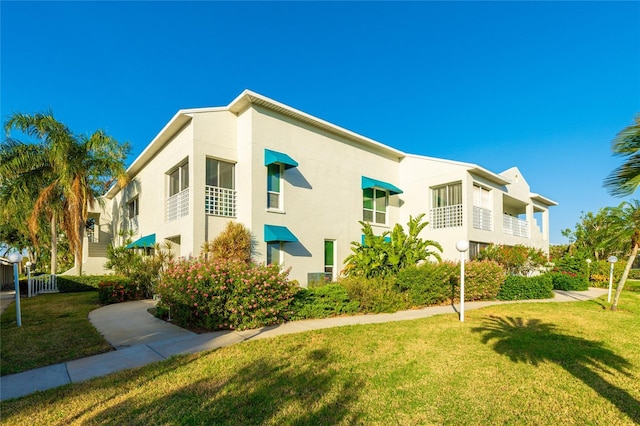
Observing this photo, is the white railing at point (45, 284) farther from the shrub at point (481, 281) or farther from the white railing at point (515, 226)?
the white railing at point (515, 226)

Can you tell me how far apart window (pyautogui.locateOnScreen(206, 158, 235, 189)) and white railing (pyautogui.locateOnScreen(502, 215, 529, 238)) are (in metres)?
17.1

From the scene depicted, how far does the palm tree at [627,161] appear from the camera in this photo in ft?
25.2

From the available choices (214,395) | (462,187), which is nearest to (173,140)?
(214,395)

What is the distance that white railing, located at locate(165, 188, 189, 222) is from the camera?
13.8 metres

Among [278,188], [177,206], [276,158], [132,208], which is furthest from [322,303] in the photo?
[132,208]

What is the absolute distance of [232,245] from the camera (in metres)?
12.6

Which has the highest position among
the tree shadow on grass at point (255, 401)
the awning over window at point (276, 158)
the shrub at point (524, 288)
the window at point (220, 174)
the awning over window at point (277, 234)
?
the awning over window at point (276, 158)

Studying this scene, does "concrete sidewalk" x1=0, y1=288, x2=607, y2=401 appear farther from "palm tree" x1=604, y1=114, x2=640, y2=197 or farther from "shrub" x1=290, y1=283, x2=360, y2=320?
"palm tree" x1=604, y1=114, x2=640, y2=197

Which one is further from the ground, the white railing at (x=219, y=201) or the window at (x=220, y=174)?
the window at (x=220, y=174)

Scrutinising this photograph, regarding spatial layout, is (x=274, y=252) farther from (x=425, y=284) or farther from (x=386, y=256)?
(x=425, y=284)

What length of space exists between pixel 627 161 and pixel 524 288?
970 centimetres

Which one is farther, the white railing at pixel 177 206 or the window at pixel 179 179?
the window at pixel 179 179

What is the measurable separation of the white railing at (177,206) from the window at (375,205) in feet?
29.2

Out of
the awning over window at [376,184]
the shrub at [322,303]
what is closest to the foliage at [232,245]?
the shrub at [322,303]
